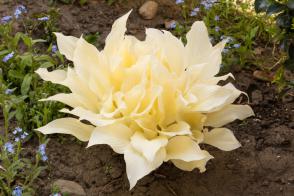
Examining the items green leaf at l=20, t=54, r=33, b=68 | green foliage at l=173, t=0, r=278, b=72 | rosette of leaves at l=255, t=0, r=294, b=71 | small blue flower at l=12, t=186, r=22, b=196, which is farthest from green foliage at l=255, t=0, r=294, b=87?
small blue flower at l=12, t=186, r=22, b=196

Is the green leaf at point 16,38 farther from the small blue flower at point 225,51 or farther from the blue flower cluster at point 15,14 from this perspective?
the small blue flower at point 225,51

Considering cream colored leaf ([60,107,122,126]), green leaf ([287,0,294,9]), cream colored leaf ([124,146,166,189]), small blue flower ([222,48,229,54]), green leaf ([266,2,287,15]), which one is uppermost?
green leaf ([287,0,294,9])

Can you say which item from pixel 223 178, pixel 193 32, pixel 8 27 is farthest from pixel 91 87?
pixel 8 27

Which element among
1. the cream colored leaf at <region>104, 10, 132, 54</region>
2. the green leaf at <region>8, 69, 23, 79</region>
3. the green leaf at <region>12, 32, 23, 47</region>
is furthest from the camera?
the green leaf at <region>12, 32, 23, 47</region>

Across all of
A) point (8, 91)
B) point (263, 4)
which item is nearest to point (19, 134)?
point (8, 91)

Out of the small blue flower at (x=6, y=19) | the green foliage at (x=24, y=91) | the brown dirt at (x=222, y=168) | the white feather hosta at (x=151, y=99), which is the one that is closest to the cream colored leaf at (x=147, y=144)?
the white feather hosta at (x=151, y=99)

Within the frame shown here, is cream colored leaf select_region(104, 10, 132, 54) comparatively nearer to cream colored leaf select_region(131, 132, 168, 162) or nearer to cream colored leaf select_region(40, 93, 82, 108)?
cream colored leaf select_region(40, 93, 82, 108)

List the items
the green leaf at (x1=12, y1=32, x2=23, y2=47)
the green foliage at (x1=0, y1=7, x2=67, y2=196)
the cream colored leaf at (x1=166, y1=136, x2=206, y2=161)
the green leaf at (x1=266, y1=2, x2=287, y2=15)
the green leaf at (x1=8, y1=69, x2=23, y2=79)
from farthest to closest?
1. the green leaf at (x1=12, y1=32, x2=23, y2=47)
2. the green leaf at (x1=8, y1=69, x2=23, y2=79)
3. the green leaf at (x1=266, y1=2, x2=287, y2=15)
4. the green foliage at (x1=0, y1=7, x2=67, y2=196)
5. the cream colored leaf at (x1=166, y1=136, x2=206, y2=161)
